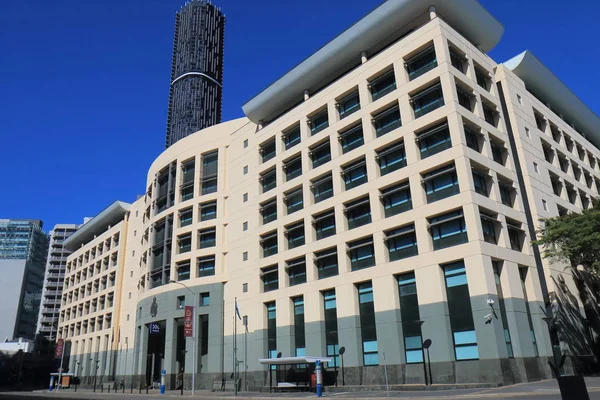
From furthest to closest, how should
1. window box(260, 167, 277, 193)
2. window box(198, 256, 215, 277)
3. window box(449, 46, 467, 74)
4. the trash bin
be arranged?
window box(198, 256, 215, 277) → window box(260, 167, 277, 193) → window box(449, 46, 467, 74) → the trash bin

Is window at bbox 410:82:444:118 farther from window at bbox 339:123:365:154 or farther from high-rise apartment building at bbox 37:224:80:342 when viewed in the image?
high-rise apartment building at bbox 37:224:80:342

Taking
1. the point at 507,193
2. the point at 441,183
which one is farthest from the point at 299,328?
the point at 507,193

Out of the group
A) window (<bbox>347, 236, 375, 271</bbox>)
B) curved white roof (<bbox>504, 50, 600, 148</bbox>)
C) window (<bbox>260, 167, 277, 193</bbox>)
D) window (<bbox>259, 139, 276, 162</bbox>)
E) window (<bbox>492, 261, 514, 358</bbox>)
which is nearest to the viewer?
window (<bbox>492, 261, 514, 358</bbox>)

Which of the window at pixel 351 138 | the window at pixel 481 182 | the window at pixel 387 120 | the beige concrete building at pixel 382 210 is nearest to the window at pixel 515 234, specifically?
the beige concrete building at pixel 382 210

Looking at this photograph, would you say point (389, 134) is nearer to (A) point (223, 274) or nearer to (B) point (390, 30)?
(B) point (390, 30)

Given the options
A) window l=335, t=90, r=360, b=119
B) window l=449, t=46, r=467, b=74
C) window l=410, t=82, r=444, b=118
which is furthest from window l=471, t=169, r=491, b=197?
window l=335, t=90, r=360, b=119

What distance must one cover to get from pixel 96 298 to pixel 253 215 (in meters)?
53.1

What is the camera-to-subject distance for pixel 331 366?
4372 cm

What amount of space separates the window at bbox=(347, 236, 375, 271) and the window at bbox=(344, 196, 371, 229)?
1.70 metres

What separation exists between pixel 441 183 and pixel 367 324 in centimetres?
1400

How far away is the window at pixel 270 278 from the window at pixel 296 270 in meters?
2.08

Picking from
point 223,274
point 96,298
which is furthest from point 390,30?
point 96,298

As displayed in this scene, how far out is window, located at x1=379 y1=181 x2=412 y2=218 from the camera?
42.0m

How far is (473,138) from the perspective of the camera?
4188 cm
